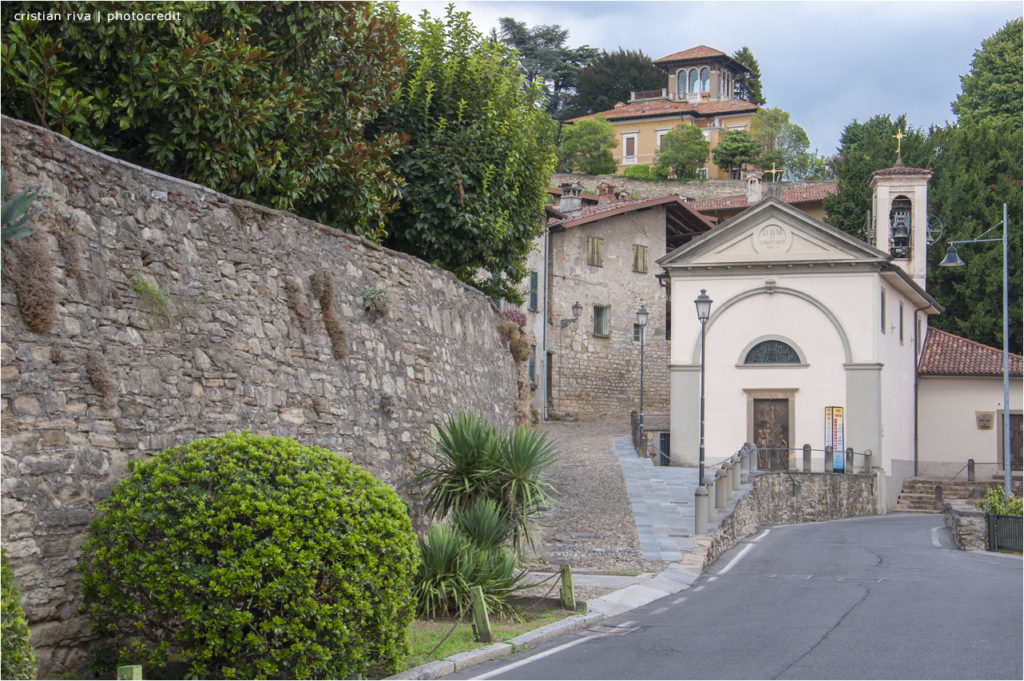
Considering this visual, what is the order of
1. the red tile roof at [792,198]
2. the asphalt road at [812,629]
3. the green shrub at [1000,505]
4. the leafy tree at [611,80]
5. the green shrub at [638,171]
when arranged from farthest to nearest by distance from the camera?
the leafy tree at [611,80] < the green shrub at [638,171] < the red tile roof at [792,198] < the green shrub at [1000,505] < the asphalt road at [812,629]

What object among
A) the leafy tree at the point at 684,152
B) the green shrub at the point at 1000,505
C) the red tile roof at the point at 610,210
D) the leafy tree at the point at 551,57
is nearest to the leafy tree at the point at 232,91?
the green shrub at the point at 1000,505

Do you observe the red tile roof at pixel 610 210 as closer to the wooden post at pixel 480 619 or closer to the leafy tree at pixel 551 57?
the wooden post at pixel 480 619

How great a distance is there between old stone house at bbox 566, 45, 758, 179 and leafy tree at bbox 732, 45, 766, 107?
10.6ft

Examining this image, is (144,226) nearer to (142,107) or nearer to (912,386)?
(142,107)

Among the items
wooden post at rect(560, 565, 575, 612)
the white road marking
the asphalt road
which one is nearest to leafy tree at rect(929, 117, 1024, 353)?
the asphalt road

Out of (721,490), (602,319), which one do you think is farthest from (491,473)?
(602,319)

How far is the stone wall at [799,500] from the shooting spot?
76.7ft

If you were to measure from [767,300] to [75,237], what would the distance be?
29.2m

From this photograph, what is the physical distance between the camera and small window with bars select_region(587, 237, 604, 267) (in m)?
45.8

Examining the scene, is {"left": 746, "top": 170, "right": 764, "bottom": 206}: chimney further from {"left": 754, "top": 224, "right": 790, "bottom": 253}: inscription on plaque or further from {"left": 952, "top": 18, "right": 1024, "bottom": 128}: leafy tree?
{"left": 754, "top": 224, "right": 790, "bottom": 253}: inscription on plaque

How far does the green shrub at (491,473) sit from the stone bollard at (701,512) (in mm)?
6567

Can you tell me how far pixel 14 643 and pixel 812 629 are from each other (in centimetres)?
750

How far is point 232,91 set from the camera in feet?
35.6

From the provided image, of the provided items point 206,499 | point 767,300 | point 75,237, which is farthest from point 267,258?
point 767,300
